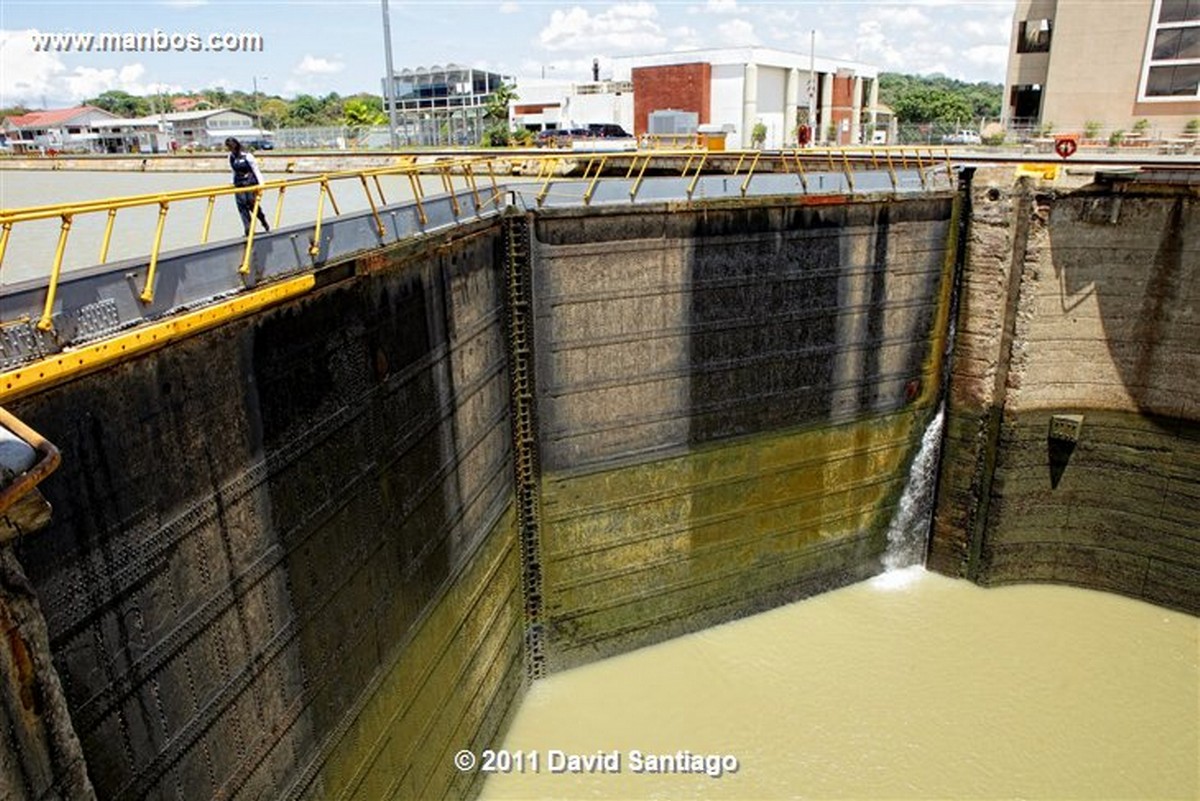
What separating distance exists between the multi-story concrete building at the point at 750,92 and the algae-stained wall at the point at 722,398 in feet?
101

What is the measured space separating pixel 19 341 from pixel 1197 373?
50.0ft

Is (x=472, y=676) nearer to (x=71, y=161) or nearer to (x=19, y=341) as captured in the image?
(x=19, y=341)

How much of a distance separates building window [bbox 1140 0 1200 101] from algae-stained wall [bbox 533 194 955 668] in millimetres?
28229

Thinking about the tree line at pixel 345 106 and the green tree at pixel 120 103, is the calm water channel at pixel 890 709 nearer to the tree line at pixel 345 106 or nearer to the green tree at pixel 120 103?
the tree line at pixel 345 106

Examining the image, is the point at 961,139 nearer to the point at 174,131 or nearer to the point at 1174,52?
the point at 1174,52

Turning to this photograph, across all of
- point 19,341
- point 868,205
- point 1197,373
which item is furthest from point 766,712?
point 19,341

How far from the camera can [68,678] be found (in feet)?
15.0

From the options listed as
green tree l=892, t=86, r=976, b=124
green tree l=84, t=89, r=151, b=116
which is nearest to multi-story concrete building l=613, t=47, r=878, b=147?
green tree l=892, t=86, r=976, b=124

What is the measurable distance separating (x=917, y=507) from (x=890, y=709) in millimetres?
4682

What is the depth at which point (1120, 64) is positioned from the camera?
34.7 m

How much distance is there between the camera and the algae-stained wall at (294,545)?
192 inches

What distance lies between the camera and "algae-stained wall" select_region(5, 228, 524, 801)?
4.87 meters

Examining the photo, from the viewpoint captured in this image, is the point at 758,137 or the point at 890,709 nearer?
the point at 890,709

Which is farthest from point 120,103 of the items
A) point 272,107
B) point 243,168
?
point 243,168
